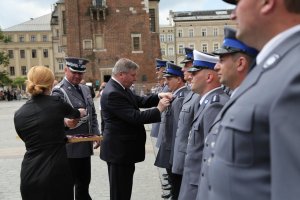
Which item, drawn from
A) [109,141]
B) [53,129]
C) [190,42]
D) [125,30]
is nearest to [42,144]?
[53,129]

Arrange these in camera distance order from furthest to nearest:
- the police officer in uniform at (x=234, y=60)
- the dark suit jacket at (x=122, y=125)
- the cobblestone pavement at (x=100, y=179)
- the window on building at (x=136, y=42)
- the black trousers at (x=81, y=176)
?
the window on building at (x=136, y=42) < the cobblestone pavement at (x=100, y=179) < the black trousers at (x=81, y=176) < the dark suit jacket at (x=122, y=125) < the police officer in uniform at (x=234, y=60)

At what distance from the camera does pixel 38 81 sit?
3844 millimetres

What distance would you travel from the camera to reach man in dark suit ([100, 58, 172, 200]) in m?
4.61

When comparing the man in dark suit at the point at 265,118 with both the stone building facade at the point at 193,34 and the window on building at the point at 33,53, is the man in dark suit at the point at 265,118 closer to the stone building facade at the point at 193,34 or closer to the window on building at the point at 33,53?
the stone building facade at the point at 193,34

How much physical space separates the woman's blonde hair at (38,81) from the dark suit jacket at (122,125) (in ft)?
2.99

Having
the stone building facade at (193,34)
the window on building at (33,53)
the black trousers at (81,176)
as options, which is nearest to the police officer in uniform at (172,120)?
the black trousers at (81,176)

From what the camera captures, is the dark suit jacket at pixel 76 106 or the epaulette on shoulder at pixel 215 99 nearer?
the epaulette on shoulder at pixel 215 99

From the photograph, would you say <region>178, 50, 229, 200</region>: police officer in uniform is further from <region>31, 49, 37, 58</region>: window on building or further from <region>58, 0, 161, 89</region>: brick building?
<region>31, 49, 37, 58</region>: window on building

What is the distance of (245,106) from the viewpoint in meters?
1.45

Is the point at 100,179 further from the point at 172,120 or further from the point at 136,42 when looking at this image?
the point at 136,42

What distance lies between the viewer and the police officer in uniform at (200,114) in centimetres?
323

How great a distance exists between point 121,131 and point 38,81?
122 cm

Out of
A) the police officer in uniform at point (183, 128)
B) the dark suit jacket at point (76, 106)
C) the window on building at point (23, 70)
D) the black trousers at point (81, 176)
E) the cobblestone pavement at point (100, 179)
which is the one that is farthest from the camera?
the window on building at point (23, 70)

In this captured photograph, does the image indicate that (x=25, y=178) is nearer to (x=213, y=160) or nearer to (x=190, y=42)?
(x=213, y=160)
